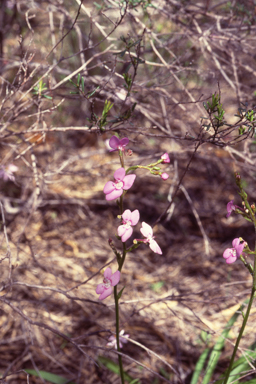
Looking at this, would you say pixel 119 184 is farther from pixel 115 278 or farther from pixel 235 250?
pixel 235 250

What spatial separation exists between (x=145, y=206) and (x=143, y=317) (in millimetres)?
1233

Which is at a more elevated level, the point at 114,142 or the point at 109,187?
the point at 114,142

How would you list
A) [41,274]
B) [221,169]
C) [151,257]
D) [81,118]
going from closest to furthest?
[41,274] → [151,257] → [221,169] → [81,118]

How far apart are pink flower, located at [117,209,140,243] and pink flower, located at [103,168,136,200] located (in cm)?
8

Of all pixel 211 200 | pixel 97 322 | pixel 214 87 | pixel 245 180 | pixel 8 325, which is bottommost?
pixel 8 325

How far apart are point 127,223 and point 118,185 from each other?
14 cm

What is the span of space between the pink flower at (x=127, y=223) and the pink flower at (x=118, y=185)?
0.26 ft

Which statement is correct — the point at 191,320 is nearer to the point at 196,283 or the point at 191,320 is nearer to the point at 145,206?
the point at 196,283

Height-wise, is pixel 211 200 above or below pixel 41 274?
above

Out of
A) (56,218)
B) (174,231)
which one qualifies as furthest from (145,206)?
(56,218)

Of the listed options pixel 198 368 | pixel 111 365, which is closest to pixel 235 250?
pixel 198 368

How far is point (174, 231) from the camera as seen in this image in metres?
3.22

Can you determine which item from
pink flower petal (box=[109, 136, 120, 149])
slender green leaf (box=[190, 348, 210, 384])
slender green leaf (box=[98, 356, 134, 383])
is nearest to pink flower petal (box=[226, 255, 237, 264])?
pink flower petal (box=[109, 136, 120, 149])

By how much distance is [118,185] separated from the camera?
116cm
